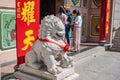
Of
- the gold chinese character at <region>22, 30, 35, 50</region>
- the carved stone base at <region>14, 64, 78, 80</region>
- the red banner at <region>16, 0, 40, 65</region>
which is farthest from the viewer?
the gold chinese character at <region>22, 30, 35, 50</region>

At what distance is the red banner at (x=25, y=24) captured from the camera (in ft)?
13.3

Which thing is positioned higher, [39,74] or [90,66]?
[39,74]

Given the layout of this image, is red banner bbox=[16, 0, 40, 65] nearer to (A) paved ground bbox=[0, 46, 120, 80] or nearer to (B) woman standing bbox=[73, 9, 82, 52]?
(A) paved ground bbox=[0, 46, 120, 80]

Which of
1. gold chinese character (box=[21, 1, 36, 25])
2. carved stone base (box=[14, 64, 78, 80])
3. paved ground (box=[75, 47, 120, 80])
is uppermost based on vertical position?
gold chinese character (box=[21, 1, 36, 25])

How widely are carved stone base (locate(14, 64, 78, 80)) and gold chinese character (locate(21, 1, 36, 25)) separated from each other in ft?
2.90

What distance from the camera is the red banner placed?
4.05m

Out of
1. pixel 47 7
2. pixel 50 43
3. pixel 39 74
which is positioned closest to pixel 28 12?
pixel 50 43

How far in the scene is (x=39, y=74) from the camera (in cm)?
385

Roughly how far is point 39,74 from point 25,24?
1001mm

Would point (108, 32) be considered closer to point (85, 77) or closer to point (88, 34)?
point (88, 34)

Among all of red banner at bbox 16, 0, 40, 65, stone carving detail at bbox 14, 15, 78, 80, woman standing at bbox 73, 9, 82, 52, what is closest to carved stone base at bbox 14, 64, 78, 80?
stone carving detail at bbox 14, 15, 78, 80

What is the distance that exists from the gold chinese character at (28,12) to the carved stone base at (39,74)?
0.88m

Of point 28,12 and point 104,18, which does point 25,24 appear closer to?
point 28,12

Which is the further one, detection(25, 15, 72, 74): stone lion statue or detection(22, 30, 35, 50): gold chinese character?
detection(22, 30, 35, 50): gold chinese character
